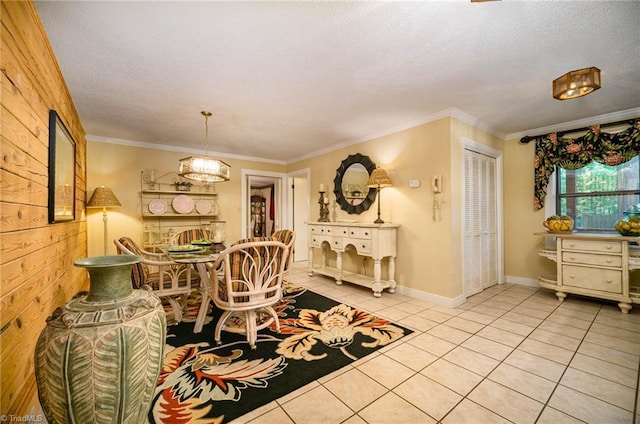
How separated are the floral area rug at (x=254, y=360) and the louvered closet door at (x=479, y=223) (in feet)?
5.60

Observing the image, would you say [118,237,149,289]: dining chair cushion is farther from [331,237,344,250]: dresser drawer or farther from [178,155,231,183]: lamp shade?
[331,237,344,250]: dresser drawer

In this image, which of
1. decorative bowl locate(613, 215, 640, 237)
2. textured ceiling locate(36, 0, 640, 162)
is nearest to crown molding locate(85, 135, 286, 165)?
textured ceiling locate(36, 0, 640, 162)

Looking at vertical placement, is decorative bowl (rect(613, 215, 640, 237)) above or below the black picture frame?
below

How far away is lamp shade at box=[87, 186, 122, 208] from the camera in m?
3.91

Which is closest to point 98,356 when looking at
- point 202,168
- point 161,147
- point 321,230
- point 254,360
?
point 254,360

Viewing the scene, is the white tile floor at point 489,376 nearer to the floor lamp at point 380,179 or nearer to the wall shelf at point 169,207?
the floor lamp at point 380,179

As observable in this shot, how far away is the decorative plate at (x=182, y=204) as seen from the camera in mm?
4797

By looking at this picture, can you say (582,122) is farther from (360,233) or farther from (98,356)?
(98,356)

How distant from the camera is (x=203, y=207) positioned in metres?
5.08

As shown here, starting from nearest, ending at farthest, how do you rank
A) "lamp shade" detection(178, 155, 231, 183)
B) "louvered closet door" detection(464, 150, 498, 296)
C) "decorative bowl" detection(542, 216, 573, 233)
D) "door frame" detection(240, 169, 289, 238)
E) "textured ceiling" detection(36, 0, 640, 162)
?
"textured ceiling" detection(36, 0, 640, 162) → "lamp shade" detection(178, 155, 231, 183) → "decorative bowl" detection(542, 216, 573, 233) → "louvered closet door" detection(464, 150, 498, 296) → "door frame" detection(240, 169, 289, 238)

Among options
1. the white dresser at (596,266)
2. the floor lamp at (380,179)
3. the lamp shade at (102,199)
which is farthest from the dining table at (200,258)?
the white dresser at (596,266)

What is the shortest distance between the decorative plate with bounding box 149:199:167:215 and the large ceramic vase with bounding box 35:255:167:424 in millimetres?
3842

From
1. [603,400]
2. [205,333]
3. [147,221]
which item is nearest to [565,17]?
[603,400]

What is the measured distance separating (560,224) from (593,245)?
0.42m
